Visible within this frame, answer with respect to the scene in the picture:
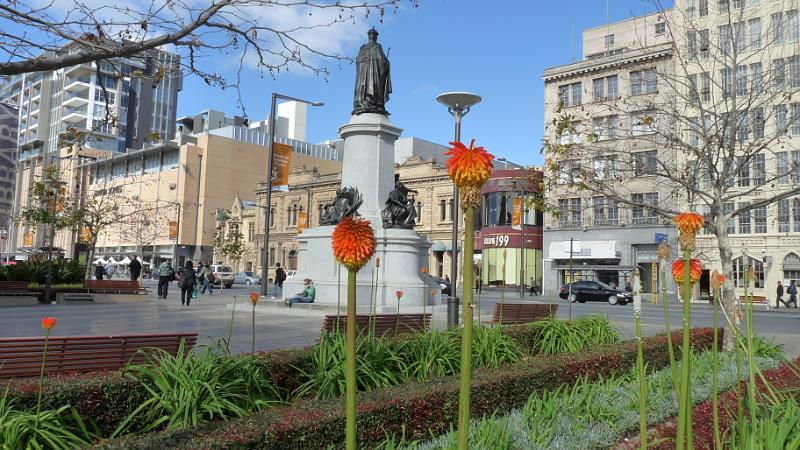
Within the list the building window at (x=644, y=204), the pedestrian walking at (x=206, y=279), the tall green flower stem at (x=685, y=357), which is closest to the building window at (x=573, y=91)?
the building window at (x=644, y=204)

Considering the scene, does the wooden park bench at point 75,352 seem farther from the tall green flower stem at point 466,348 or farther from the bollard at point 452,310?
the bollard at point 452,310

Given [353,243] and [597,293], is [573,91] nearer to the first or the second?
[597,293]

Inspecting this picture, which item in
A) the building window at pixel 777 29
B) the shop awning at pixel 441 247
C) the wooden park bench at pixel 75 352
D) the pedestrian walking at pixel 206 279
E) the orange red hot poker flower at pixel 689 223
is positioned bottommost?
the wooden park bench at pixel 75 352

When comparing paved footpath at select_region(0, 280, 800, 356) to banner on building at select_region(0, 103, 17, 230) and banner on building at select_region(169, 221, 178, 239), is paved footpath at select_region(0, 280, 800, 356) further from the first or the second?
banner on building at select_region(169, 221, 178, 239)

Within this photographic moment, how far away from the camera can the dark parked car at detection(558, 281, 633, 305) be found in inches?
1530

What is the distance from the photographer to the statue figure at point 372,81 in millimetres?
21656

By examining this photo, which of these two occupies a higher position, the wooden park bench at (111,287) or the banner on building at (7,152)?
the banner on building at (7,152)

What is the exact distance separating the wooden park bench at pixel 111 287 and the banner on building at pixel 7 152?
471cm

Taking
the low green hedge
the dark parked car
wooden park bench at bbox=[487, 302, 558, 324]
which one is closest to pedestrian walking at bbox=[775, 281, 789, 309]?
the dark parked car

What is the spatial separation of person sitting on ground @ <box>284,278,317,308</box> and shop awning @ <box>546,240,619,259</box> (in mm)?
34361

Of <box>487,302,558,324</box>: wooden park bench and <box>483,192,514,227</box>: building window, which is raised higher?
<box>483,192,514,227</box>: building window

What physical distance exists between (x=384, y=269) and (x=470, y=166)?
18.4m

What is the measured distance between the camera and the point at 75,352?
6141mm

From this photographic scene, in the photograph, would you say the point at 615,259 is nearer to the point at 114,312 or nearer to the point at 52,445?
the point at 114,312
